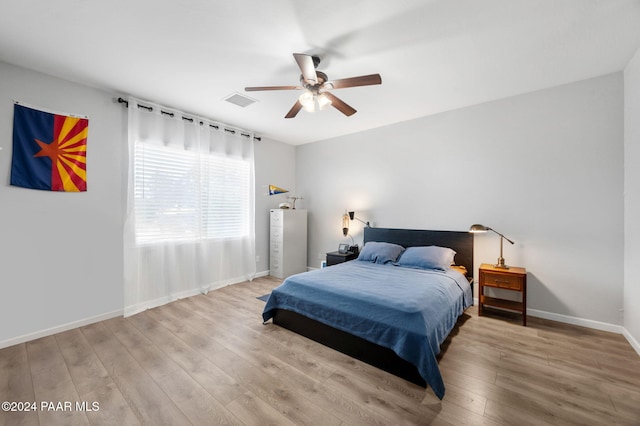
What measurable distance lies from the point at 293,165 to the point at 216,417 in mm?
4650

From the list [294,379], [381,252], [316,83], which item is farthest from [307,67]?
[381,252]

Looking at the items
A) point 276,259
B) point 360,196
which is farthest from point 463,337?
point 276,259

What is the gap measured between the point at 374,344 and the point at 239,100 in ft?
10.4

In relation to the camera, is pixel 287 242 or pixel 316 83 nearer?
pixel 316 83

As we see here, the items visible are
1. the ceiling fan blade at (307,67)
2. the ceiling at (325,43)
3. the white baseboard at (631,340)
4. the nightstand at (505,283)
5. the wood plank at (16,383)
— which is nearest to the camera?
the wood plank at (16,383)

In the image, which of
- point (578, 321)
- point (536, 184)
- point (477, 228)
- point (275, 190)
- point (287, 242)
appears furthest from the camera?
point (275, 190)

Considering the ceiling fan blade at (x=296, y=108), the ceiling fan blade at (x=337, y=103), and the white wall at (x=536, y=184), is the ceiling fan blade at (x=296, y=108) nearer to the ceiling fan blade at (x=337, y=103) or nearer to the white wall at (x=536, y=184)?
the ceiling fan blade at (x=337, y=103)

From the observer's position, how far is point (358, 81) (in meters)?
2.18

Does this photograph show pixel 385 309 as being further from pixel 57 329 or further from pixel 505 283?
pixel 57 329

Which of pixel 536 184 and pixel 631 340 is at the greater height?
pixel 536 184

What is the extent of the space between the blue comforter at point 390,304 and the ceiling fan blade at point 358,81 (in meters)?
1.84

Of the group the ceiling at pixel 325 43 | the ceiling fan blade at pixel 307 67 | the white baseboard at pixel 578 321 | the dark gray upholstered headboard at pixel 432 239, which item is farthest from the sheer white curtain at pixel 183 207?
the white baseboard at pixel 578 321

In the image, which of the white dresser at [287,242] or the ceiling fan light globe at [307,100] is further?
the white dresser at [287,242]

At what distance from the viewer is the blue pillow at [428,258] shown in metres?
3.25
